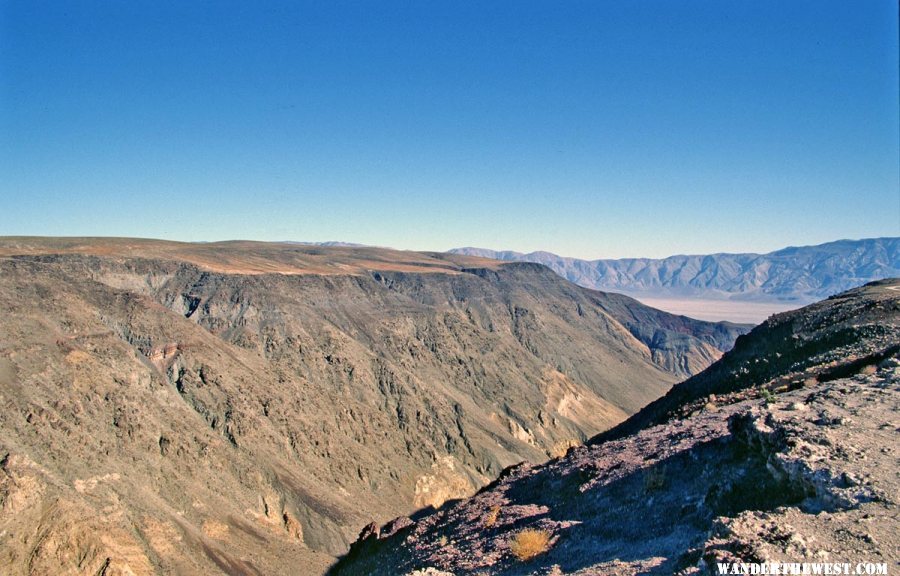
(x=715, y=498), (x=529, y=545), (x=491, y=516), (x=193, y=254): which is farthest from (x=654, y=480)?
(x=193, y=254)

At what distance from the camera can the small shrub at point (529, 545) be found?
42.5 feet

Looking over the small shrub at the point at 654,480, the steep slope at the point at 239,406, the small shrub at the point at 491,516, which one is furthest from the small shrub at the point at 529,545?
the steep slope at the point at 239,406

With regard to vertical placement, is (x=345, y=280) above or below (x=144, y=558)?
above

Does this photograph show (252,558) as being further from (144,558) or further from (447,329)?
(447,329)

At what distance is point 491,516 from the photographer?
18484 mm

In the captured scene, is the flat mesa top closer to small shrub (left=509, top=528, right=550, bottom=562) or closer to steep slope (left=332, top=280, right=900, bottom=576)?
steep slope (left=332, top=280, right=900, bottom=576)

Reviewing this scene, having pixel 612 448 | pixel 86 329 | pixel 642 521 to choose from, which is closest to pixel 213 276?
pixel 86 329

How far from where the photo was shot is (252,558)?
3672 centimetres

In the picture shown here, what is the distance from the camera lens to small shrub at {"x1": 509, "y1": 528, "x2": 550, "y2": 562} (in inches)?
510

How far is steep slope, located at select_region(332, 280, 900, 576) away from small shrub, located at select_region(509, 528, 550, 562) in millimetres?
27

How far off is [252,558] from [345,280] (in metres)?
56.2

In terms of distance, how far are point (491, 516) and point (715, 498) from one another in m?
8.53

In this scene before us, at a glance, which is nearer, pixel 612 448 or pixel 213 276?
pixel 612 448

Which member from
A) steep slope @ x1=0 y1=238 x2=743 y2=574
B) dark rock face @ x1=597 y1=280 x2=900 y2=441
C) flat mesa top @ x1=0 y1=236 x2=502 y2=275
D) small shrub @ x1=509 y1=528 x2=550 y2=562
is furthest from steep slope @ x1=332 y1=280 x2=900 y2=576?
flat mesa top @ x1=0 y1=236 x2=502 y2=275
